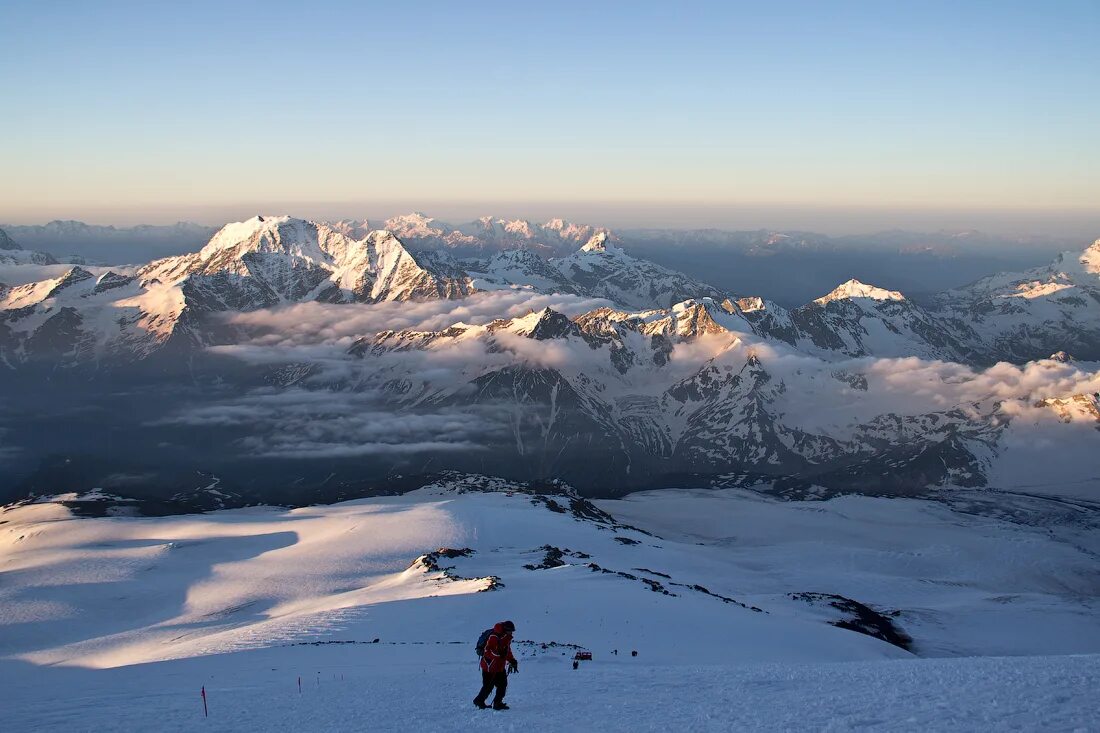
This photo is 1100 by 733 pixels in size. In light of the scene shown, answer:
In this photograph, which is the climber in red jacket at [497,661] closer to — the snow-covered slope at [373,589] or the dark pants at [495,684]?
the dark pants at [495,684]

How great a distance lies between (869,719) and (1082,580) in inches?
8473

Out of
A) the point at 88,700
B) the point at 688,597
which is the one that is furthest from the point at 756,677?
the point at 688,597

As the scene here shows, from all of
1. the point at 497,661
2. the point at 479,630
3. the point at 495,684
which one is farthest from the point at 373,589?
the point at 497,661

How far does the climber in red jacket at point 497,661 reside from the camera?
22984mm

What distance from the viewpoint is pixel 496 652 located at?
75.4 feet

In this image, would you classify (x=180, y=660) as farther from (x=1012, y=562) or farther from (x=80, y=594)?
(x=1012, y=562)

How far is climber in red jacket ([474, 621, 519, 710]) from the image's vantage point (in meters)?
23.0

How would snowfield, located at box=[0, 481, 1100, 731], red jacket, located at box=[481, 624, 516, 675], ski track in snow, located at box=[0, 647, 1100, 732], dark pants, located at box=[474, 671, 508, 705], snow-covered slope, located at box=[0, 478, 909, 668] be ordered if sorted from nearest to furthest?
ski track in snow, located at box=[0, 647, 1100, 732] < snowfield, located at box=[0, 481, 1100, 731] < red jacket, located at box=[481, 624, 516, 675] < dark pants, located at box=[474, 671, 508, 705] < snow-covered slope, located at box=[0, 478, 909, 668]

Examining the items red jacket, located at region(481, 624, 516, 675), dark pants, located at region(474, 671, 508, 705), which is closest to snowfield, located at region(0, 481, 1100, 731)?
dark pants, located at region(474, 671, 508, 705)

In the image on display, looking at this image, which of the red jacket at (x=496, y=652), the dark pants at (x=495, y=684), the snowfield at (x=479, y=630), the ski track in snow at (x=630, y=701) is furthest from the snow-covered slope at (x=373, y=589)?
the red jacket at (x=496, y=652)

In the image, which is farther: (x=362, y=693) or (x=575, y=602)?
(x=575, y=602)

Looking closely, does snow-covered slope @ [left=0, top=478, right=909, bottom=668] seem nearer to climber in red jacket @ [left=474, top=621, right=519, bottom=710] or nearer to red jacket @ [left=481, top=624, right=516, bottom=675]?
climber in red jacket @ [left=474, top=621, right=519, bottom=710]

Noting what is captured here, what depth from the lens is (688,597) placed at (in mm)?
73625

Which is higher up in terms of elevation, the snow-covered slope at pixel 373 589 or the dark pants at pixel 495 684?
the dark pants at pixel 495 684
